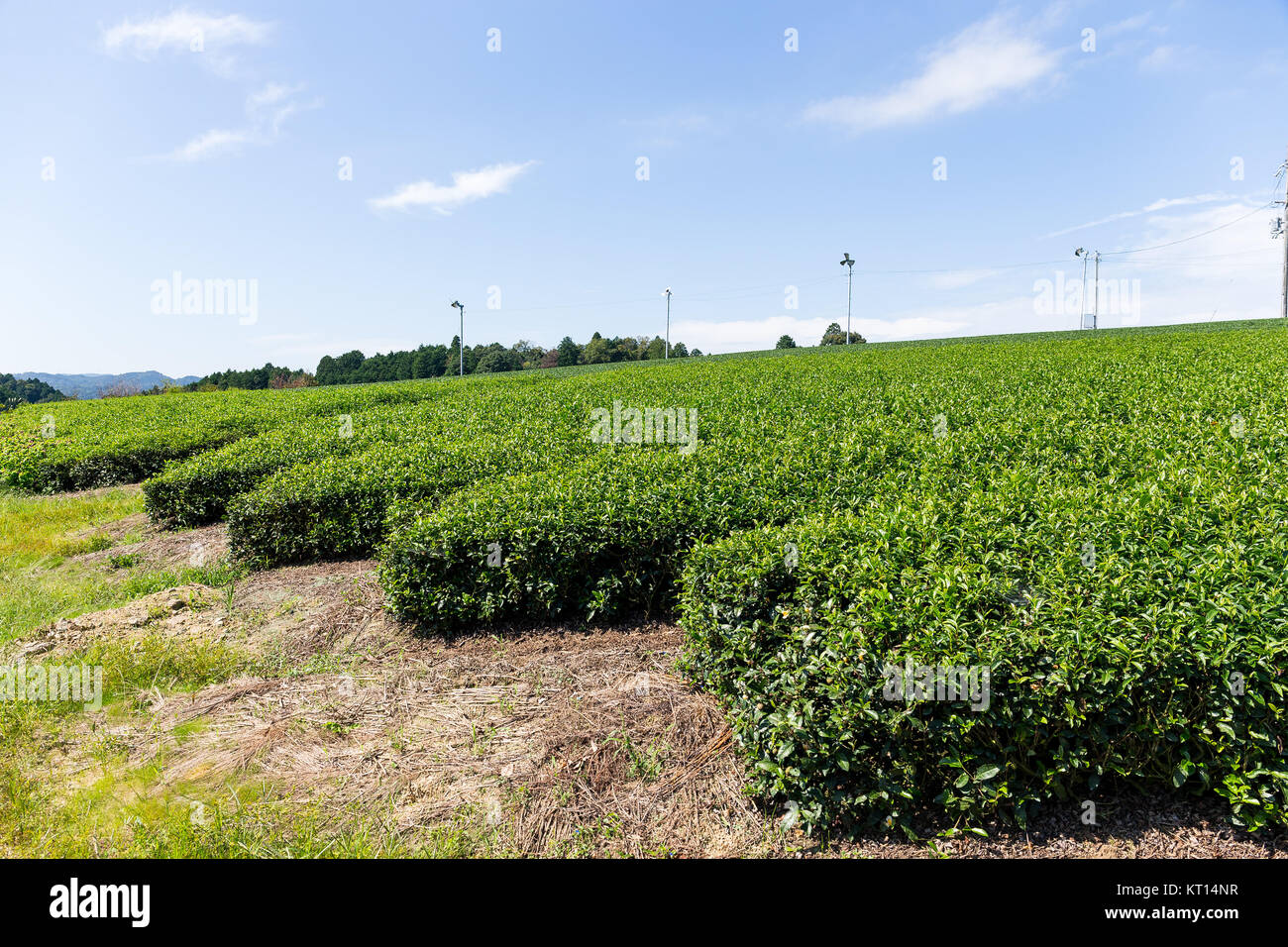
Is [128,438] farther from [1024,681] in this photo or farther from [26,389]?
[26,389]

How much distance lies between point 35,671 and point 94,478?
12.9m

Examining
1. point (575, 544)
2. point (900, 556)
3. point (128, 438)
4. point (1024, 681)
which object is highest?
point (128, 438)

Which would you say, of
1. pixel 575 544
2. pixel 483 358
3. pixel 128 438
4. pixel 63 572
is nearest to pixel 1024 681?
pixel 575 544

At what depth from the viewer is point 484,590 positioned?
6137 millimetres

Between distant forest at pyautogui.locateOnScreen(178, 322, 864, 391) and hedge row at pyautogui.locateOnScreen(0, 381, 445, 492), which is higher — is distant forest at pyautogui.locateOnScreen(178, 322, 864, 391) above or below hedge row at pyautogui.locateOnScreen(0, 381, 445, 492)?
above

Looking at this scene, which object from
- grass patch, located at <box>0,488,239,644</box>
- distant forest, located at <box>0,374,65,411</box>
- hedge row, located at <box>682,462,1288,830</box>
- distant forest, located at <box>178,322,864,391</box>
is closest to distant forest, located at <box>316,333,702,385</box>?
distant forest, located at <box>178,322,864,391</box>

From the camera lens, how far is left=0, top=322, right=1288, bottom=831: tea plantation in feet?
10.5

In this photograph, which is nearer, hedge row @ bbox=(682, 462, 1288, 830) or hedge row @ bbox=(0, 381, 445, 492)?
hedge row @ bbox=(682, 462, 1288, 830)

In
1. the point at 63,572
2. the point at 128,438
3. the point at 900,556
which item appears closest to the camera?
the point at 900,556

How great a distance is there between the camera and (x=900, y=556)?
4324 mm

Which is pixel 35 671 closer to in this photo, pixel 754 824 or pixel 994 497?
pixel 754 824

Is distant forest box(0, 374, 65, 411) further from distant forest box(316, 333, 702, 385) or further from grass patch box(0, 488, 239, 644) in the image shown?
grass patch box(0, 488, 239, 644)

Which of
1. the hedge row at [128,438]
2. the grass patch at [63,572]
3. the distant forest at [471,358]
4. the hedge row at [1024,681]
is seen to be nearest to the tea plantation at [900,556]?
the hedge row at [1024,681]

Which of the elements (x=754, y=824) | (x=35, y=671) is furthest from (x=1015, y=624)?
(x=35, y=671)
